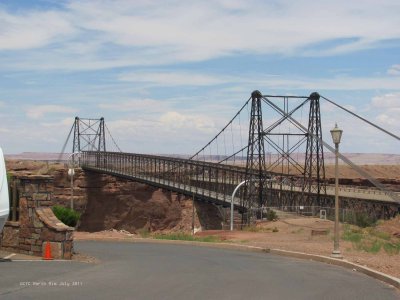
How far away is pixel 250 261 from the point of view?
64.3 feet

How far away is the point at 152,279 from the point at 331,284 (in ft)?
12.9

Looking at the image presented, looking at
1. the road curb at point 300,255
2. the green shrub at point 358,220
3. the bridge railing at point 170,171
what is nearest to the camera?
the road curb at point 300,255

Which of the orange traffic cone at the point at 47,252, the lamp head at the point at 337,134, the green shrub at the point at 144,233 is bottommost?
the green shrub at the point at 144,233

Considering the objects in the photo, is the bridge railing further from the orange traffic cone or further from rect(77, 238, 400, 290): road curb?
the orange traffic cone

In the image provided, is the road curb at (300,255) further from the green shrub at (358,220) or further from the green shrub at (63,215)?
the green shrub at (358,220)

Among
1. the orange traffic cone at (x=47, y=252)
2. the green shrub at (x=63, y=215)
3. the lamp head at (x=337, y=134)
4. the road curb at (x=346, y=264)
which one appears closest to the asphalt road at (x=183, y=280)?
the road curb at (x=346, y=264)

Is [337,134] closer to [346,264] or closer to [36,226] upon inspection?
[346,264]

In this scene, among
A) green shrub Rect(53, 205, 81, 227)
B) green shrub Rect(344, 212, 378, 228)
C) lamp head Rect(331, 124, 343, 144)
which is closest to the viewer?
lamp head Rect(331, 124, 343, 144)

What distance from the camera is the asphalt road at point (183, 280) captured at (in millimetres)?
11680

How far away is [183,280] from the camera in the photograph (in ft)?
45.6

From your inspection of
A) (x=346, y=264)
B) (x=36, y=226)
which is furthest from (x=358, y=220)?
(x=36, y=226)

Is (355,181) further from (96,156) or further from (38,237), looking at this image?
(38,237)

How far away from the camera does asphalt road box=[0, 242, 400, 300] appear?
11680mm

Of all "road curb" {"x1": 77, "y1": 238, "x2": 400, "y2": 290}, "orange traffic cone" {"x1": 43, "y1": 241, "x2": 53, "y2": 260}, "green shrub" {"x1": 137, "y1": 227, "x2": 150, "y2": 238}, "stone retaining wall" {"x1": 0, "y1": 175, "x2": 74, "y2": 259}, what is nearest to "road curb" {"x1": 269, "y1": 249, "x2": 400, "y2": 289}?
"road curb" {"x1": 77, "y1": 238, "x2": 400, "y2": 290}
